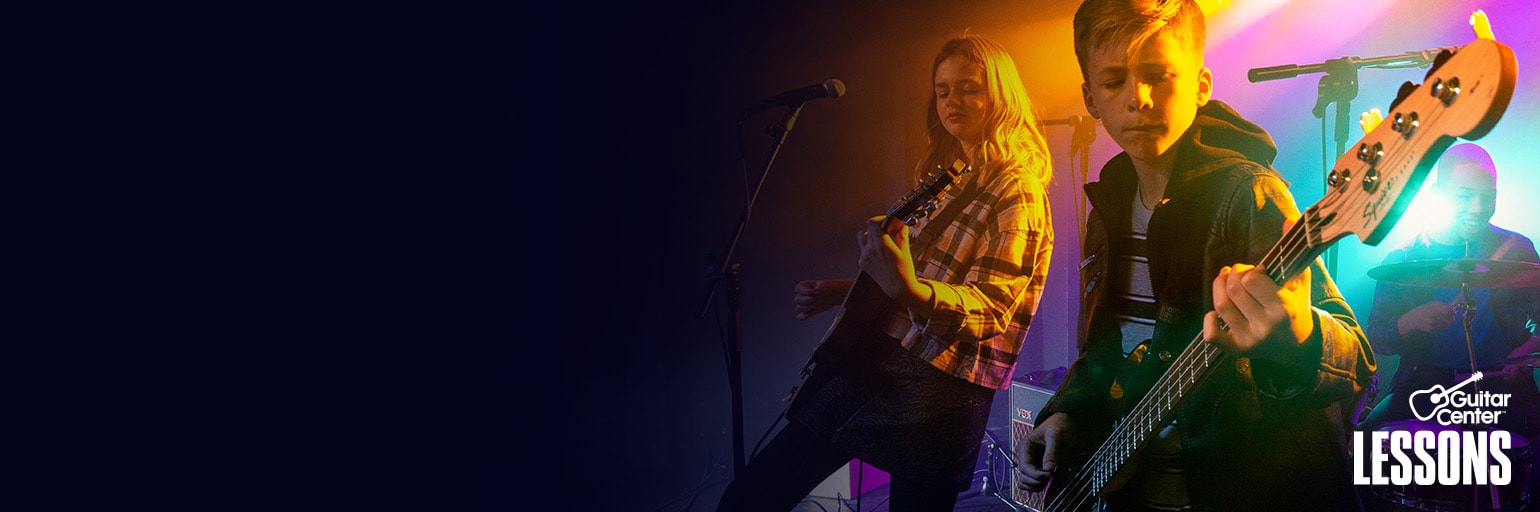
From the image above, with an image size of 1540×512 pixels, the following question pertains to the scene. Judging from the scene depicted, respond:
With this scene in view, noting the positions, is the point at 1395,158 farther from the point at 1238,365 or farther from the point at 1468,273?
the point at 1468,273

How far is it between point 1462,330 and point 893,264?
7.45 ft

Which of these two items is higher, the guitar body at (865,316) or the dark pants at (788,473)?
the guitar body at (865,316)

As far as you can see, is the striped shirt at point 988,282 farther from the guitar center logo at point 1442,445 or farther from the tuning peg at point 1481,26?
the guitar center logo at point 1442,445

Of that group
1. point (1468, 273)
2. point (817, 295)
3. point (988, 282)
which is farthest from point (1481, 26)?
point (1468, 273)

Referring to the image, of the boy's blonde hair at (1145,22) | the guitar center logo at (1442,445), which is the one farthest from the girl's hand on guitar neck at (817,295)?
the guitar center logo at (1442,445)

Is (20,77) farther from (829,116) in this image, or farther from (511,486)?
(829,116)

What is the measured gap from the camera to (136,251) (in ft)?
7.13

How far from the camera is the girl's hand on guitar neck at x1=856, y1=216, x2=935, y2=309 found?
1708 millimetres

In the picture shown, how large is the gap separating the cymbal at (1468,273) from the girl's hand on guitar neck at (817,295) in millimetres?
1918

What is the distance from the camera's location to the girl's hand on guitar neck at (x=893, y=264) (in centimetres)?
171

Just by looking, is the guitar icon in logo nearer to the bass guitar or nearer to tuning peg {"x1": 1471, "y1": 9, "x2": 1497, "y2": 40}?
the bass guitar

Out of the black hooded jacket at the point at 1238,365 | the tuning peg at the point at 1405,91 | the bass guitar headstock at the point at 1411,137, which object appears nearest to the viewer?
the bass guitar headstock at the point at 1411,137

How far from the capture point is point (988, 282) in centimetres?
176

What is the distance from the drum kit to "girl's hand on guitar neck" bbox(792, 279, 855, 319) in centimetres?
191
